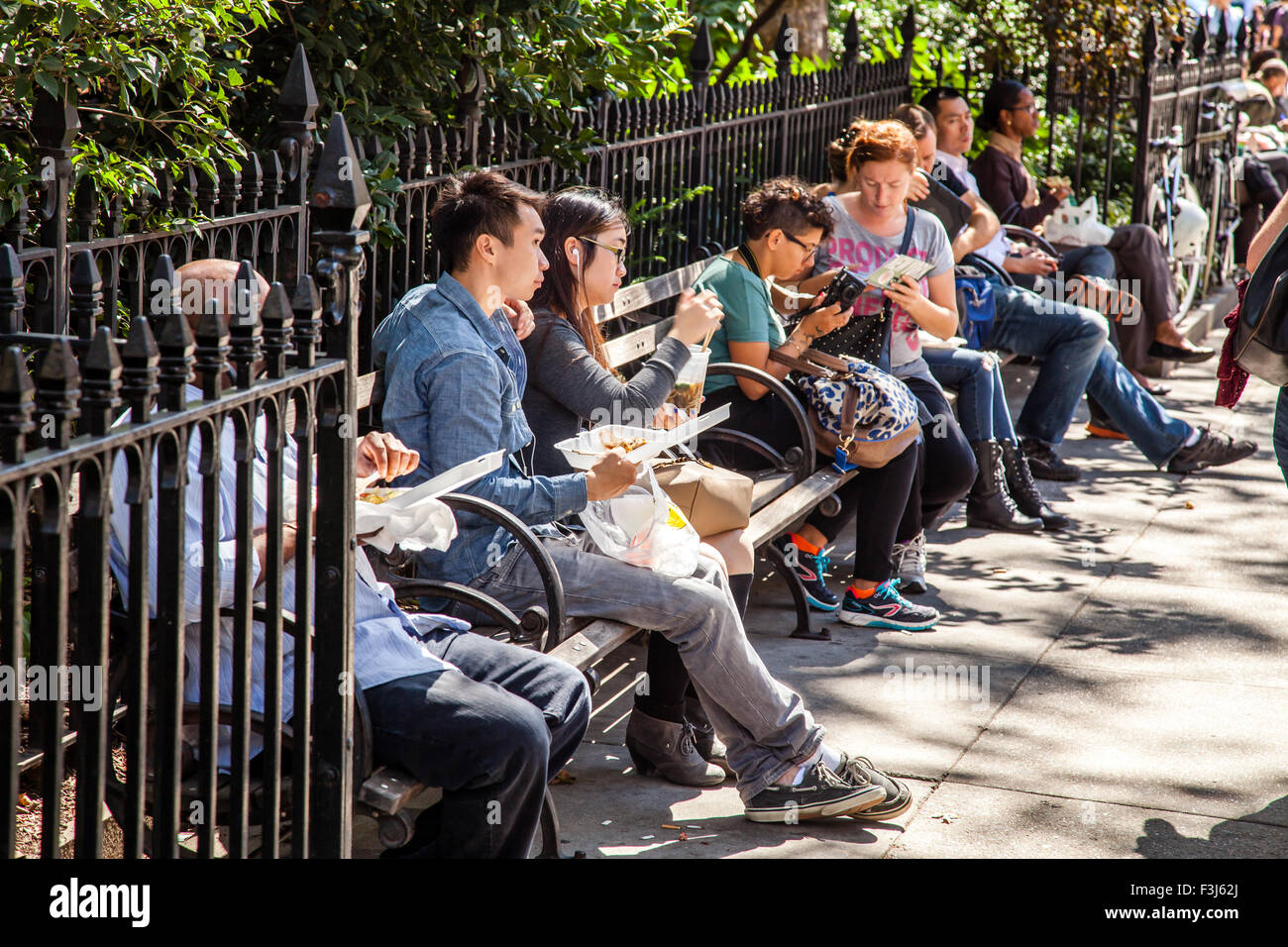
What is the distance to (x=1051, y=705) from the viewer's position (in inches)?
184

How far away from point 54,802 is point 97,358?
25.6 inches

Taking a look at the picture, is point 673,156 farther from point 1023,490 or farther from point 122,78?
point 122,78

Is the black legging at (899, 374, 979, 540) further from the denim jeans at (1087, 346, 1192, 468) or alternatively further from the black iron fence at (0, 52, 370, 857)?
the black iron fence at (0, 52, 370, 857)

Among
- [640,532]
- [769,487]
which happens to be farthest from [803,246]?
[640,532]

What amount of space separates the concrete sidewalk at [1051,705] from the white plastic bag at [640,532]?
67 centimetres

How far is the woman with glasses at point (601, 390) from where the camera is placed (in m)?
4.06

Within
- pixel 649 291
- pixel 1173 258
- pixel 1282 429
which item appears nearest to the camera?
pixel 1282 429

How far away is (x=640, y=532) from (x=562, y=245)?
0.92 meters

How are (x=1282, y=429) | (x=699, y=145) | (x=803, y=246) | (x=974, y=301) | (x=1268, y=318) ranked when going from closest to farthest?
(x=1268, y=318) < (x=1282, y=429) < (x=803, y=246) < (x=699, y=145) < (x=974, y=301)

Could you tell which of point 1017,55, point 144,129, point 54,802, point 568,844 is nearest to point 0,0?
point 144,129

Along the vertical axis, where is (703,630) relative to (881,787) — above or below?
above

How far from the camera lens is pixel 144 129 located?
14.2 ft

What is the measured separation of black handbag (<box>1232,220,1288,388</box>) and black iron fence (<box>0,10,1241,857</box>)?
2414mm

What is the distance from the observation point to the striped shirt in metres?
2.64
